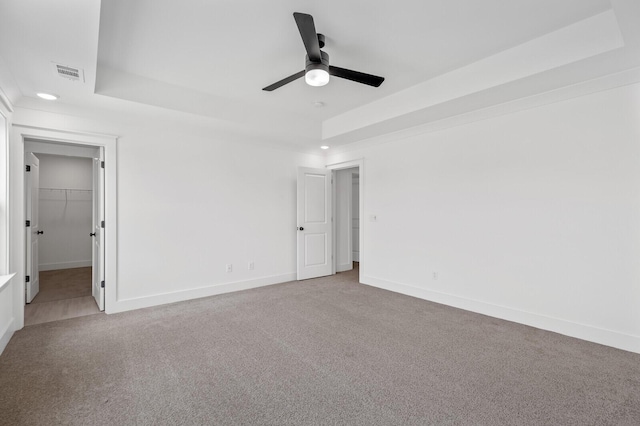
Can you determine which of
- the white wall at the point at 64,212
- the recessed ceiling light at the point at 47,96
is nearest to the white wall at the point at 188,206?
the recessed ceiling light at the point at 47,96

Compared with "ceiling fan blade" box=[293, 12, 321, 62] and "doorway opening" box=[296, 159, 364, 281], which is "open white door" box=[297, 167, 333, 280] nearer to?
"doorway opening" box=[296, 159, 364, 281]

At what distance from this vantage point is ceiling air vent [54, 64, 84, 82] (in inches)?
101

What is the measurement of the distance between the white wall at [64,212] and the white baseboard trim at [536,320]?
6866 mm

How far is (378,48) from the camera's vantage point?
2.79 meters

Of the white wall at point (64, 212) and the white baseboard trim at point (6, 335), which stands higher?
the white wall at point (64, 212)

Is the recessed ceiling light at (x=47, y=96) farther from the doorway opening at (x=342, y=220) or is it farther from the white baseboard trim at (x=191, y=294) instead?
the doorway opening at (x=342, y=220)

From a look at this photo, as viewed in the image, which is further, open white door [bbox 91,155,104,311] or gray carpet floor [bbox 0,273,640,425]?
open white door [bbox 91,155,104,311]

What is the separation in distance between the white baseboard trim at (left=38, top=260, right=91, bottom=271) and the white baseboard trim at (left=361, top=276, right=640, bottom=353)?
6.78 metres

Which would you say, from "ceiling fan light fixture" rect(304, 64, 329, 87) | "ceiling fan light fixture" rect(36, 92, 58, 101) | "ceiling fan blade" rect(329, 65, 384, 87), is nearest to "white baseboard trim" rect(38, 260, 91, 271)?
"ceiling fan light fixture" rect(36, 92, 58, 101)

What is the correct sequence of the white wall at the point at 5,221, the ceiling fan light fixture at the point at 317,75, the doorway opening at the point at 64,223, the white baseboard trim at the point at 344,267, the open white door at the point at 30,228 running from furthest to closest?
the white baseboard trim at the point at 344,267 < the doorway opening at the point at 64,223 < the open white door at the point at 30,228 < the white wall at the point at 5,221 < the ceiling fan light fixture at the point at 317,75

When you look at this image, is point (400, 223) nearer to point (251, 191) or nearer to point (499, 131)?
point (499, 131)

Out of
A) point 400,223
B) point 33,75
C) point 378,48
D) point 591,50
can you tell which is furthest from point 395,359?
point 33,75

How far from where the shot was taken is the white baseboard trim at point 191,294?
377cm

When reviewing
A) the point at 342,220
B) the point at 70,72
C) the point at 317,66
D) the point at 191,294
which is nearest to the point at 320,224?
the point at 342,220
